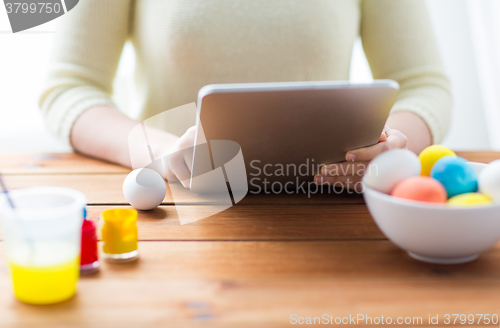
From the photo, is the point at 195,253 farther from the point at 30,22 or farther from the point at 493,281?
the point at 30,22

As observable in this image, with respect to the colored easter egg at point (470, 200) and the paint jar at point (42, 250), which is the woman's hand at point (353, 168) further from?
the paint jar at point (42, 250)

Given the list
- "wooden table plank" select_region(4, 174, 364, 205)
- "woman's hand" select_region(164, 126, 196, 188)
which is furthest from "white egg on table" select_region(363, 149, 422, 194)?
"woman's hand" select_region(164, 126, 196, 188)

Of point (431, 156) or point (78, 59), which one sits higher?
point (78, 59)

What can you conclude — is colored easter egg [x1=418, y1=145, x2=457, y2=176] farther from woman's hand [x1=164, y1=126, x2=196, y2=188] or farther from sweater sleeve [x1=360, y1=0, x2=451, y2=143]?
sweater sleeve [x1=360, y1=0, x2=451, y2=143]

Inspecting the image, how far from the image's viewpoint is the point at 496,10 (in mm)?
2074

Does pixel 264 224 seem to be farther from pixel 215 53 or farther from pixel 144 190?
pixel 215 53

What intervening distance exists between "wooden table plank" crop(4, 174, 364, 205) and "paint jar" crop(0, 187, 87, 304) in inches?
12.4

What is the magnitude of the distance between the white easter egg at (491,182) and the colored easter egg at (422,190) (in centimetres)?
5

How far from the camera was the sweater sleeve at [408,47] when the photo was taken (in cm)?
118

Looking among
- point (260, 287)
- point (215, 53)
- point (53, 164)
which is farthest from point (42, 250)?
point (215, 53)

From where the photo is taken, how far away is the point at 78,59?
3.62ft

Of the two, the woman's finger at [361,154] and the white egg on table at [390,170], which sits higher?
the white egg on table at [390,170]

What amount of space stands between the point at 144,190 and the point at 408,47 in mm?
916

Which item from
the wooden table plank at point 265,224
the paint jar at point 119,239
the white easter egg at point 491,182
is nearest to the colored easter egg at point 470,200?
the white easter egg at point 491,182
